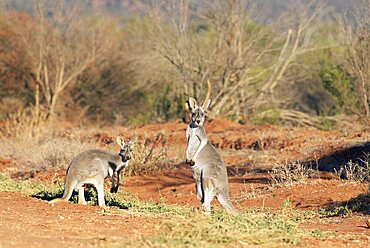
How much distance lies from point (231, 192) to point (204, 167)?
3.62 metres

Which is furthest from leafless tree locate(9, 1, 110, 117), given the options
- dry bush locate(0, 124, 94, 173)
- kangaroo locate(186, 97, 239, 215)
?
kangaroo locate(186, 97, 239, 215)

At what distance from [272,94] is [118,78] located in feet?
29.4

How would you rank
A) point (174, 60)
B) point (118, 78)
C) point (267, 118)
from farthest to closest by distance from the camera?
point (118, 78), point (267, 118), point (174, 60)

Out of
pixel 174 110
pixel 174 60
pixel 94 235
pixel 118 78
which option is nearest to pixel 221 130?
pixel 174 60

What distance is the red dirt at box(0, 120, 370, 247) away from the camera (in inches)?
303

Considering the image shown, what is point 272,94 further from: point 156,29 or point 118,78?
point 118,78

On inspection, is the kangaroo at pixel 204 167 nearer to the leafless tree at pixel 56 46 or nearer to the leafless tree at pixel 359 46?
the leafless tree at pixel 359 46

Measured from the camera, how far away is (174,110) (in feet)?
98.5

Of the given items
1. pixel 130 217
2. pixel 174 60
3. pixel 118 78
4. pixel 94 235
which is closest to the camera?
pixel 94 235

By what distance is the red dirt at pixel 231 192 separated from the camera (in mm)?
7684

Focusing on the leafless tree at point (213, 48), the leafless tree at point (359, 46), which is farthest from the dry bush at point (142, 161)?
the leafless tree at point (213, 48)

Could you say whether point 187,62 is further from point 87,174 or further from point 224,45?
point 87,174

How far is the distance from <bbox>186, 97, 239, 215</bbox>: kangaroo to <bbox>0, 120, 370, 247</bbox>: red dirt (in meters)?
0.93

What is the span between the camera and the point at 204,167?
31.3ft
